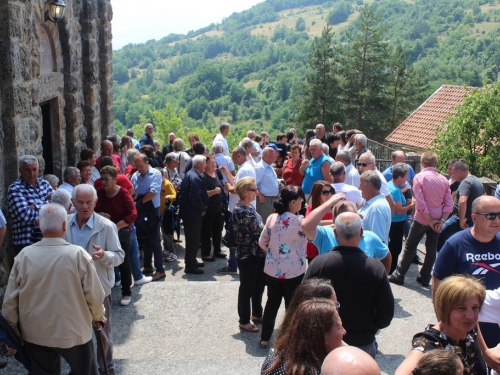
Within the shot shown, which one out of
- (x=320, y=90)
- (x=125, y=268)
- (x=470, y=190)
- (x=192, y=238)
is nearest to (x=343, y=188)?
(x=470, y=190)

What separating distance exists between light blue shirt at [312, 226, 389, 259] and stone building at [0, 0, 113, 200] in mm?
3111

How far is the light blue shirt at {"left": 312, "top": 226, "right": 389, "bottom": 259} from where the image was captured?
4977mm

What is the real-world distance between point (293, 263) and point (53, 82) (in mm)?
4350

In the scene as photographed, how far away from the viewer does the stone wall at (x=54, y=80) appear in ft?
19.3

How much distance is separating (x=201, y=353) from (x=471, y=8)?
158 meters

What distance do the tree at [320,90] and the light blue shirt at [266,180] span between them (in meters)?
36.1

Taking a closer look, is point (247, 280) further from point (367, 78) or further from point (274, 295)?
point (367, 78)

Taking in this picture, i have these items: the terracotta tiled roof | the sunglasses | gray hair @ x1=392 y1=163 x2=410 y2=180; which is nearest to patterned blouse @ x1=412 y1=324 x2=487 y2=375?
the sunglasses

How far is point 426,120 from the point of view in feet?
94.1

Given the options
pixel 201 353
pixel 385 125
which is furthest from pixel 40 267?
pixel 385 125

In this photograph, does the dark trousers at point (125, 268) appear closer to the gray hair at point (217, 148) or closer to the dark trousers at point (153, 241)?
the dark trousers at point (153, 241)

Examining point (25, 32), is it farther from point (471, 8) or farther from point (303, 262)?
point (471, 8)

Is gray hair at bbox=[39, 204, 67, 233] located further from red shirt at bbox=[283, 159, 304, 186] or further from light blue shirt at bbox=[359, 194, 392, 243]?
red shirt at bbox=[283, 159, 304, 186]

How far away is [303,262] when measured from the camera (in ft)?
18.1
